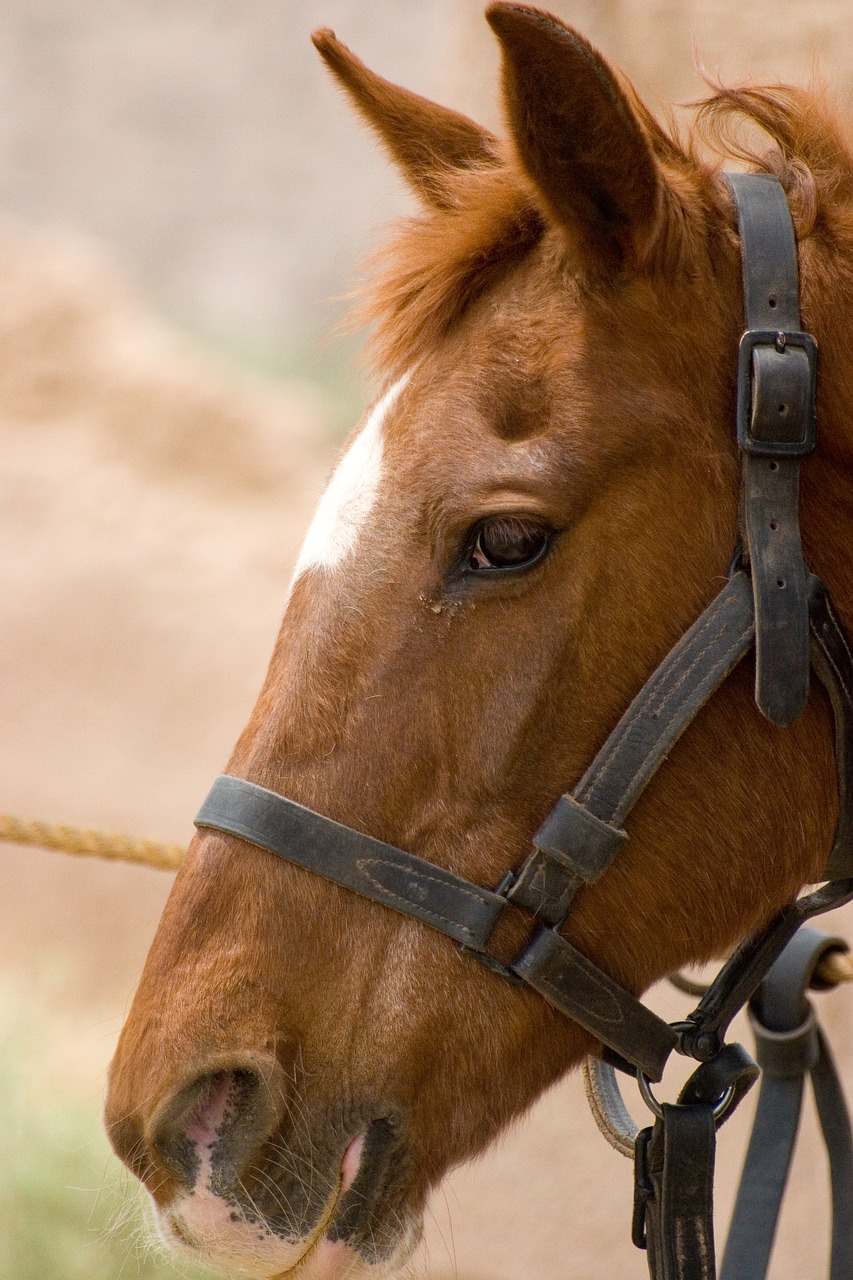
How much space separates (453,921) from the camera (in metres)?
1.38

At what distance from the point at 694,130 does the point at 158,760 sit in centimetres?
532

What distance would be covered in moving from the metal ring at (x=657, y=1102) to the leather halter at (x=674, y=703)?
22 cm

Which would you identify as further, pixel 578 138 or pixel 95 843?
pixel 95 843

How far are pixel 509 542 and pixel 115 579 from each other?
240 inches

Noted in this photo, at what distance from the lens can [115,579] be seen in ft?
23.5

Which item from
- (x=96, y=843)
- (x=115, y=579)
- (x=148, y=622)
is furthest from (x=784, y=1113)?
(x=115, y=579)

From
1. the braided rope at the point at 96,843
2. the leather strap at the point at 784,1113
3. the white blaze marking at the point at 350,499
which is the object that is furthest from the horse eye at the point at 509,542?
the braided rope at the point at 96,843

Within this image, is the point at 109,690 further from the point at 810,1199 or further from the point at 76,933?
the point at 810,1199

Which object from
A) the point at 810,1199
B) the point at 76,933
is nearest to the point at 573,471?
the point at 810,1199

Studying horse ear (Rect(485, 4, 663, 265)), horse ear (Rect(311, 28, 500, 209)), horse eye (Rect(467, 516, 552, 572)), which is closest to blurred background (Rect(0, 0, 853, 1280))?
horse ear (Rect(311, 28, 500, 209))

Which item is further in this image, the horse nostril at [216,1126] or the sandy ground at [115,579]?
the sandy ground at [115,579]

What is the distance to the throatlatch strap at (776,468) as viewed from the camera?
1370mm

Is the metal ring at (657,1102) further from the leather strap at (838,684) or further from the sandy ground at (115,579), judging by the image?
the sandy ground at (115,579)

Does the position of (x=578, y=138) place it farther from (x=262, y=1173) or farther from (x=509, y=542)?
(x=262, y=1173)
